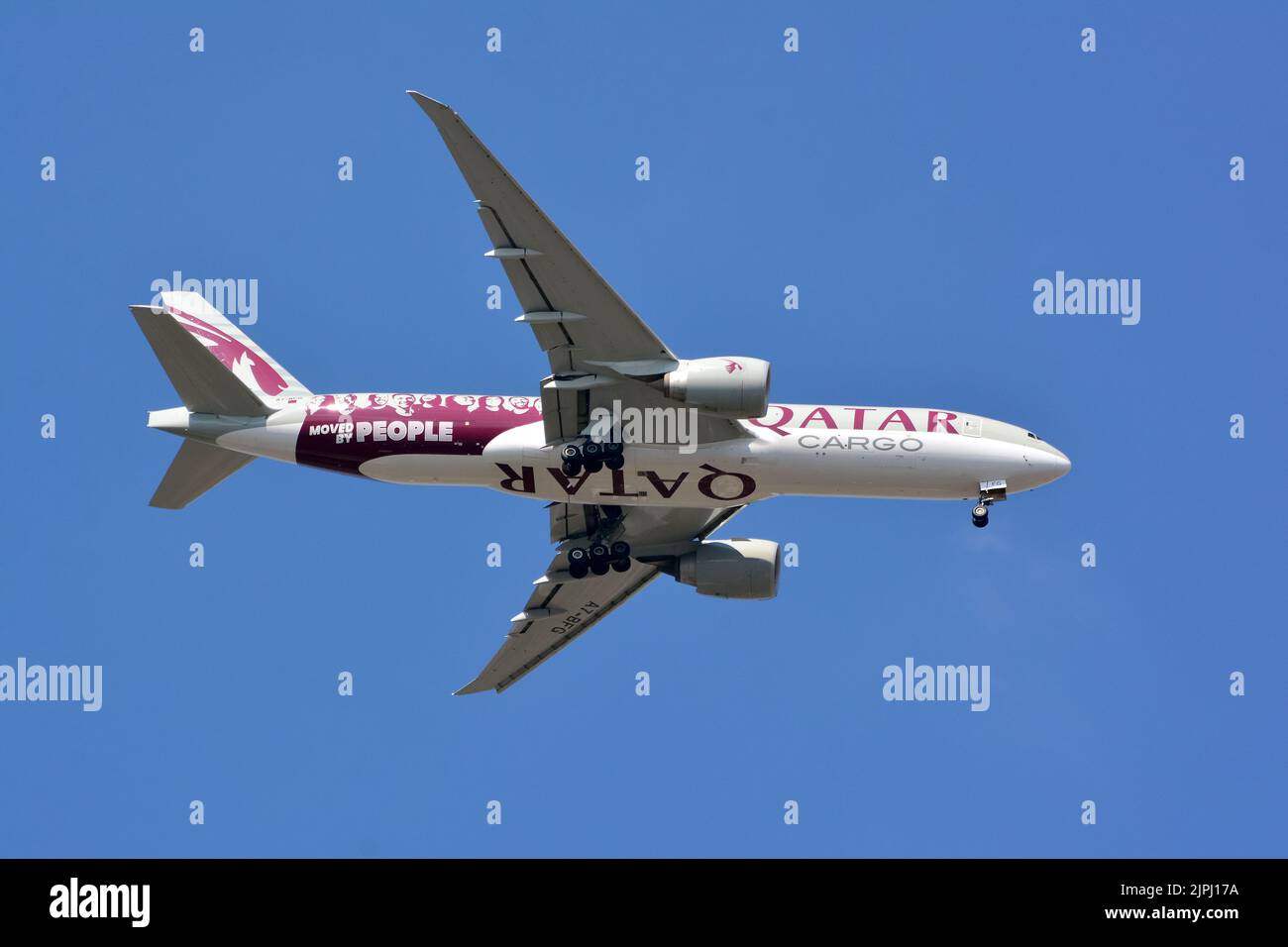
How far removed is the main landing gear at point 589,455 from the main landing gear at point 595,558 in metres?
5.08

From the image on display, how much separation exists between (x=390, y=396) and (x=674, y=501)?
867cm

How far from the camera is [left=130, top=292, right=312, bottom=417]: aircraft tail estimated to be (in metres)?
51.6

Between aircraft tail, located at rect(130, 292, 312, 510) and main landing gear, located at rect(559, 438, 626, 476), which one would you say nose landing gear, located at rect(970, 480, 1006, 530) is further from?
aircraft tail, located at rect(130, 292, 312, 510)

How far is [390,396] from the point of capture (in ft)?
175

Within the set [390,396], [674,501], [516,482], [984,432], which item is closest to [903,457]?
[984,432]

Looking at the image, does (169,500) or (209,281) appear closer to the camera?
(169,500)

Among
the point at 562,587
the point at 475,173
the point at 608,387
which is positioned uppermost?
the point at 475,173

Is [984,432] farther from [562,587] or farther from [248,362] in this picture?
[248,362]

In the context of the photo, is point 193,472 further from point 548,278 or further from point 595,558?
point 548,278

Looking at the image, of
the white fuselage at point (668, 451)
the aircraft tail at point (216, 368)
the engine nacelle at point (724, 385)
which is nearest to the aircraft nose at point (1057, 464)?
the white fuselage at point (668, 451)

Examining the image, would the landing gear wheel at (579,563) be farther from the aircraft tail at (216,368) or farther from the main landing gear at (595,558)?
the aircraft tail at (216,368)

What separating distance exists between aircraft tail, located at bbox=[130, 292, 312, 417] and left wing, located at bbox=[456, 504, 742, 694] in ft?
31.1

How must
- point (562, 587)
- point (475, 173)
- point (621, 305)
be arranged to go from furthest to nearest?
1. point (562, 587)
2. point (621, 305)
3. point (475, 173)

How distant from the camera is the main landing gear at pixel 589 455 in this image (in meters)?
51.7
